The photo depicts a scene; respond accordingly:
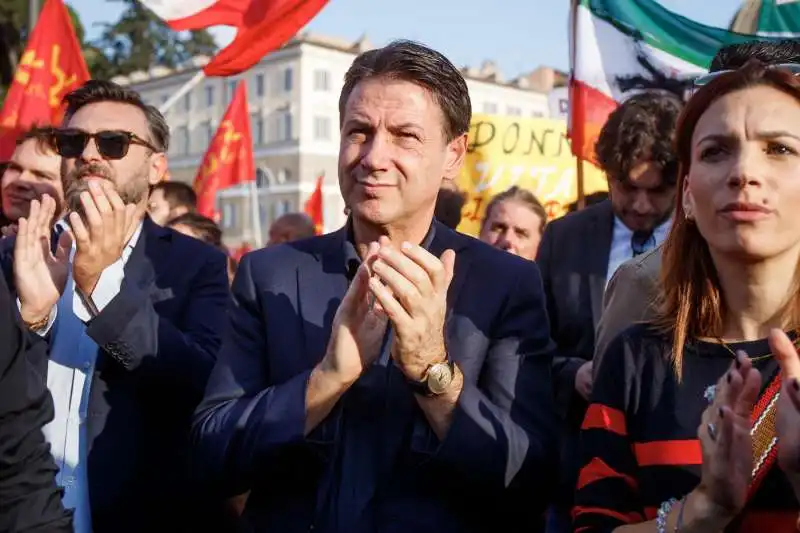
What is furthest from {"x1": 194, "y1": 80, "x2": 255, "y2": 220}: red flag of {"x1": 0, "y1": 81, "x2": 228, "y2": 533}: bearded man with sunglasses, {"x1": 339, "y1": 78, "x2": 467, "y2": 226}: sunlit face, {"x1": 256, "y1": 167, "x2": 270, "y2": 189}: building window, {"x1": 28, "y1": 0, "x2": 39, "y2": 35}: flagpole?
{"x1": 256, "y1": 167, "x2": 270, "y2": 189}: building window

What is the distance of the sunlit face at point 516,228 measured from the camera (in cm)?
554

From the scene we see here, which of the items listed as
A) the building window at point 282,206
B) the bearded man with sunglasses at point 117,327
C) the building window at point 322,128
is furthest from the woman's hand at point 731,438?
the building window at point 322,128

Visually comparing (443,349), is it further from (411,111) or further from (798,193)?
(798,193)

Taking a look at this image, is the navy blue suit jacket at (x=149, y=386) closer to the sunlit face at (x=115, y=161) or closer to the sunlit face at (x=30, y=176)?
the sunlit face at (x=115, y=161)

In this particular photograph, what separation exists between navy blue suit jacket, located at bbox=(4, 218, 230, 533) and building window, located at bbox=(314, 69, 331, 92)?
192ft

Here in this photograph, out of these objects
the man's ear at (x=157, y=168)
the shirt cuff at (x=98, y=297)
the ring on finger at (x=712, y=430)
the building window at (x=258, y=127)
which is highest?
the man's ear at (x=157, y=168)

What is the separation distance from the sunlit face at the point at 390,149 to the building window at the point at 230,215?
5819cm

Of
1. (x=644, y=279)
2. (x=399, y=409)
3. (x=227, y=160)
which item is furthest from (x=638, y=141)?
(x=227, y=160)

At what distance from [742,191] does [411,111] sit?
81 centimetres

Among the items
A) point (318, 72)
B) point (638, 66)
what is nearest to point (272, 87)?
point (318, 72)

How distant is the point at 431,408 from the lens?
88.0 inches

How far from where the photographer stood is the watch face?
86.6 inches

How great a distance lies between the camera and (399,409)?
2.36 metres

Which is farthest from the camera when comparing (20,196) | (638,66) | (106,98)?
(638,66)
